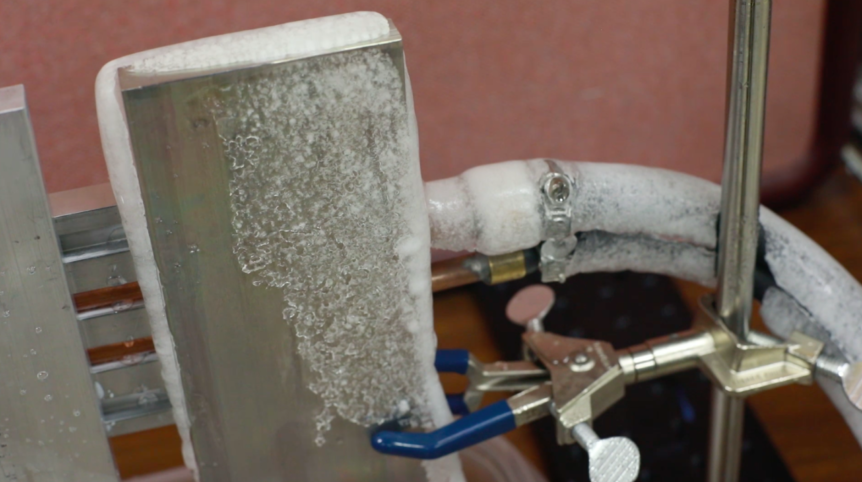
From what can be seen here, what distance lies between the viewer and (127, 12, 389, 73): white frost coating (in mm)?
301

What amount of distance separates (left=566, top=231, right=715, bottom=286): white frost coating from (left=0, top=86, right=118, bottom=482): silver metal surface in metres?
0.22

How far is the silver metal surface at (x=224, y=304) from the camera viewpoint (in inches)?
11.8

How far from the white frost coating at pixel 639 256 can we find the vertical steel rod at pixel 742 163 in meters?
0.01

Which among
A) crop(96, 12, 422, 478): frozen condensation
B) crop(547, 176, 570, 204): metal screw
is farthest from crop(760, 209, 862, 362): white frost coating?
crop(96, 12, 422, 478): frozen condensation

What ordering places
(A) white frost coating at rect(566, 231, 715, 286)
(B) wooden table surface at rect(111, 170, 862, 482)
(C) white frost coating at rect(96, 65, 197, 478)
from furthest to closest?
(B) wooden table surface at rect(111, 170, 862, 482) < (A) white frost coating at rect(566, 231, 715, 286) < (C) white frost coating at rect(96, 65, 197, 478)

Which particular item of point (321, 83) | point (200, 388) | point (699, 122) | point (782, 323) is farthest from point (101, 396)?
point (699, 122)

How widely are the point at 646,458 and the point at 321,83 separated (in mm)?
374

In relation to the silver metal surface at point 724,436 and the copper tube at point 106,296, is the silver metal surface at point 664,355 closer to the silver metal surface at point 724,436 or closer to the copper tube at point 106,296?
the silver metal surface at point 724,436

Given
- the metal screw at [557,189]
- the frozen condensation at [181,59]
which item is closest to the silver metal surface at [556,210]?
the metal screw at [557,189]

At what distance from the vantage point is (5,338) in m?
0.34

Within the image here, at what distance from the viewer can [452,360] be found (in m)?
0.41

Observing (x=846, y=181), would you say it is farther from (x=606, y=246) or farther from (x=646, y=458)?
(x=606, y=246)

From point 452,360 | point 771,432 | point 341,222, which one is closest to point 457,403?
point 452,360

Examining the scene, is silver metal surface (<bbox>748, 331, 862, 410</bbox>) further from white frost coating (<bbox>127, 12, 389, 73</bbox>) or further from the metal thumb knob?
white frost coating (<bbox>127, 12, 389, 73</bbox>)
